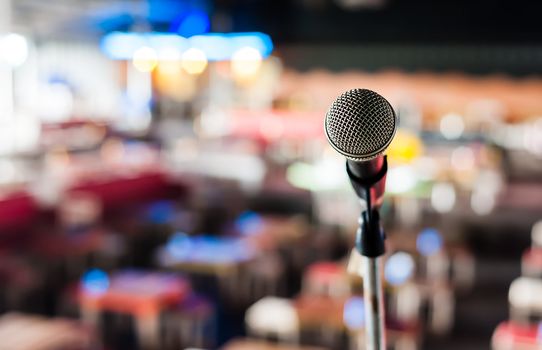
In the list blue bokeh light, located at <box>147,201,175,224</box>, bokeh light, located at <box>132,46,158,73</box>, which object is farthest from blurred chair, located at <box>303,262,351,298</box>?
bokeh light, located at <box>132,46,158,73</box>

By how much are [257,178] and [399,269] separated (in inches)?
150

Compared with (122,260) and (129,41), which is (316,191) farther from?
(129,41)

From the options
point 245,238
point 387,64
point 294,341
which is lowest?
point 294,341

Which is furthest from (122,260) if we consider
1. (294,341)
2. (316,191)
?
(294,341)

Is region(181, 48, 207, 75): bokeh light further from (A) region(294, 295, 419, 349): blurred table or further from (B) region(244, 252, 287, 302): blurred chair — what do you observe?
(A) region(294, 295, 419, 349): blurred table

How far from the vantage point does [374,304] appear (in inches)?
41.6

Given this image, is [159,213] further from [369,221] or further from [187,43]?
[369,221]

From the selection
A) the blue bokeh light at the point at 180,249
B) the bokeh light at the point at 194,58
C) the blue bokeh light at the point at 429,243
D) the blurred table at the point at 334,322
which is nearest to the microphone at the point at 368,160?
the blurred table at the point at 334,322

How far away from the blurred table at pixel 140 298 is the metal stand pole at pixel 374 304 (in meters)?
4.15

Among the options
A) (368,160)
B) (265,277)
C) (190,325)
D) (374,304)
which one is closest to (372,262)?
(374,304)

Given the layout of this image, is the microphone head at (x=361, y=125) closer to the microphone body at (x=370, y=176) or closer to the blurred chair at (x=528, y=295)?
the microphone body at (x=370, y=176)

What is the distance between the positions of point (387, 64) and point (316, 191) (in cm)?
776

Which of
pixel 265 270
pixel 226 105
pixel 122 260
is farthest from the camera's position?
pixel 226 105

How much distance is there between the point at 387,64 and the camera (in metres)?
15.6
